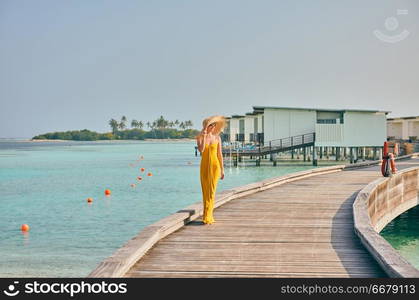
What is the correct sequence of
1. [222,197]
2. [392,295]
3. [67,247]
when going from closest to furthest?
[392,295]
[222,197]
[67,247]

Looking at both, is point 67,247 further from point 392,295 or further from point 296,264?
point 392,295

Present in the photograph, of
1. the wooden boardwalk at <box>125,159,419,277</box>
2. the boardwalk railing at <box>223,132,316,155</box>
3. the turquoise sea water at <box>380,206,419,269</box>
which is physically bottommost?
the turquoise sea water at <box>380,206,419,269</box>

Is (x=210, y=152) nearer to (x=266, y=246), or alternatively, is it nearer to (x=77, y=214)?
(x=266, y=246)

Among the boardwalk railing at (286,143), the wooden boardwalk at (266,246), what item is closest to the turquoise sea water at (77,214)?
the boardwalk railing at (286,143)

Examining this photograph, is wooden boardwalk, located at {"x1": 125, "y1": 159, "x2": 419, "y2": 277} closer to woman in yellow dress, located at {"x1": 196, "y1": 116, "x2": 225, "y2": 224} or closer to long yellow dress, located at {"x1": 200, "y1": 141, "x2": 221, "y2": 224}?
long yellow dress, located at {"x1": 200, "y1": 141, "x2": 221, "y2": 224}

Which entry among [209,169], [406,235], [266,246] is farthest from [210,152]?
[406,235]

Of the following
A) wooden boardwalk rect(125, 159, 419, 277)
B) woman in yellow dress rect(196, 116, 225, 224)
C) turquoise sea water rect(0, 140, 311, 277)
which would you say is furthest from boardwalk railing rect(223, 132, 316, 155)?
woman in yellow dress rect(196, 116, 225, 224)

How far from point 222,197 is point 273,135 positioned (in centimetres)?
3761

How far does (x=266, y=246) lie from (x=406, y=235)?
45.9ft

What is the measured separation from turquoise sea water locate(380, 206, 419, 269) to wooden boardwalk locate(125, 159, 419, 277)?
580cm

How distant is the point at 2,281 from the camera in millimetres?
6496

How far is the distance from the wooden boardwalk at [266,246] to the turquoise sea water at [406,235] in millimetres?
5797

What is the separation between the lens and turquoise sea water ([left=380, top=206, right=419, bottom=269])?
17922mm

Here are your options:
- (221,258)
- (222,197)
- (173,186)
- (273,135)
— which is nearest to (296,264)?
(221,258)
